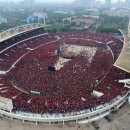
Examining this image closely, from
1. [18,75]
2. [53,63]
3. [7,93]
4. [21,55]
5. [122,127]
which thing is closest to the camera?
[122,127]

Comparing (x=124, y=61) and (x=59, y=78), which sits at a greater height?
(x=124, y=61)

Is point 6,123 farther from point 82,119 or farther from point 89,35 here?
point 89,35

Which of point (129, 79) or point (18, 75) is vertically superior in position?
point (129, 79)

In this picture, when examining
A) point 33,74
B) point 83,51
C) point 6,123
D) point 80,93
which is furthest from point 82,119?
point 83,51

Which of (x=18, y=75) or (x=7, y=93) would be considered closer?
(x=7, y=93)

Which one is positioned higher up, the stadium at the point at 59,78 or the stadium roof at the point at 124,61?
the stadium roof at the point at 124,61

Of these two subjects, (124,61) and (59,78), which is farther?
(59,78)

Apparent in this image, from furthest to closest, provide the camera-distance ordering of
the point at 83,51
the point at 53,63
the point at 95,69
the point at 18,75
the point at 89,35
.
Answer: the point at 89,35 → the point at 83,51 → the point at 53,63 → the point at 95,69 → the point at 18,75

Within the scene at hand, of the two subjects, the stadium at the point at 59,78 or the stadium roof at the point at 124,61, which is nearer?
the stadium at the point at 59,78
